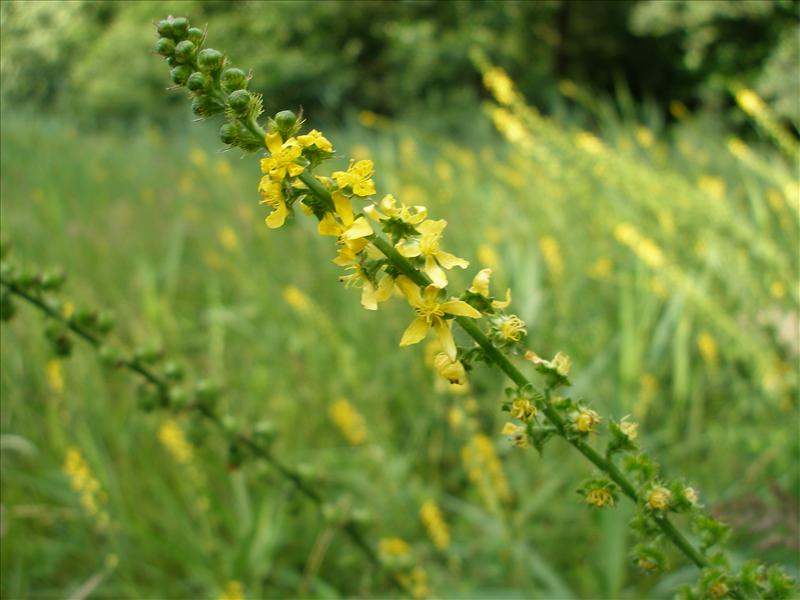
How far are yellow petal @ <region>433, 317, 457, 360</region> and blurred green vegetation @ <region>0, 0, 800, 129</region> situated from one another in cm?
316

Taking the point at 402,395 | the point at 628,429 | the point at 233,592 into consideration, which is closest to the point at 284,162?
the point at 628,429

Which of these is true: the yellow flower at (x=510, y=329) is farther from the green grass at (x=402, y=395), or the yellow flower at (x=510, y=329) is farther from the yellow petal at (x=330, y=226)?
the green grass at (x=402, y=395)

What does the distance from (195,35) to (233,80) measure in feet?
0.29

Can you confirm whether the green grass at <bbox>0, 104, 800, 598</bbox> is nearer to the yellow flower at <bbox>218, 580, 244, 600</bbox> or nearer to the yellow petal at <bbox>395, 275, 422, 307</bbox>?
the yellow flower at <bbox>218, 580, 244, 600</bbox>

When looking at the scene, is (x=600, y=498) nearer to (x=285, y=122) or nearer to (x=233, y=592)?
(x=285, y=122)

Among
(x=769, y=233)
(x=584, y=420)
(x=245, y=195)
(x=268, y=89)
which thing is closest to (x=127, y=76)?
(x=268, y=89)

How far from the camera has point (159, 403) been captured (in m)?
1.49

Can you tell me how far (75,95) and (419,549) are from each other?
10.2 meters

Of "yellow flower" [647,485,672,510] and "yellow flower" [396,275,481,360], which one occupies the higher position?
"yellow flower" [396,275,481,360]

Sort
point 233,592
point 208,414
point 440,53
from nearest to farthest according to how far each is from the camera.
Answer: point 208,414 < point 233,592 < point 440,53

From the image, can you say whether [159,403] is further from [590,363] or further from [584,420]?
[590,363]

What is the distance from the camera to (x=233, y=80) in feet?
2.74

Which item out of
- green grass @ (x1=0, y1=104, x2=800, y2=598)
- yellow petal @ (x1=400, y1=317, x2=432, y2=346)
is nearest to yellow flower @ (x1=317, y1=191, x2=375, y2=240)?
yellow petal @ (x1=400, y1=317, x2=432, y2=346)

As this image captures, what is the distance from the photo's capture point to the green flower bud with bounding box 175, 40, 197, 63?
841 mm
